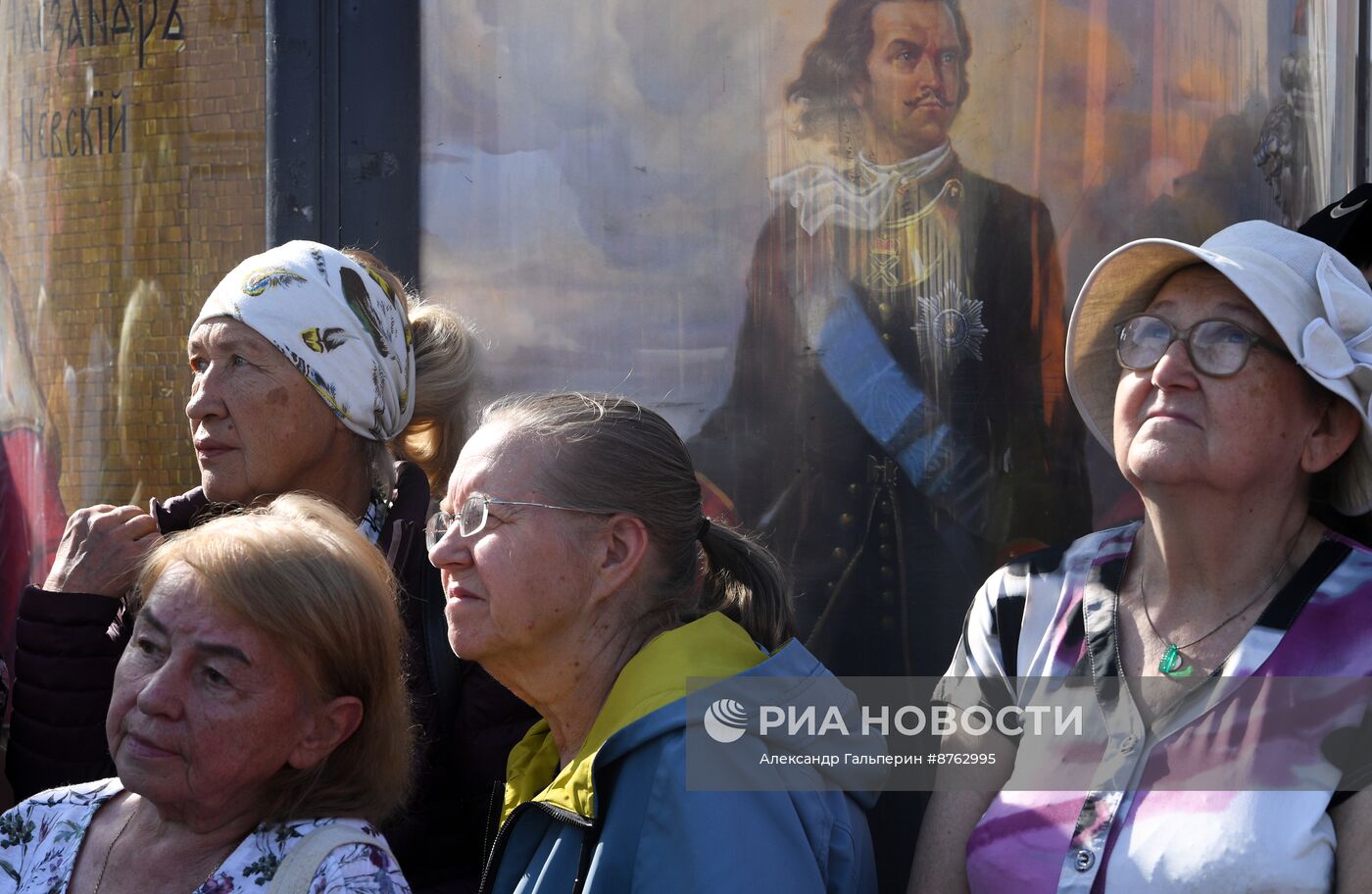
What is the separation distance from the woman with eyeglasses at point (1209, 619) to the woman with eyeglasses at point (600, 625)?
0.35 meters

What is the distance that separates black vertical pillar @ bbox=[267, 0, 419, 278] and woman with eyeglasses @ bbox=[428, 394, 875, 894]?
149 centimetres

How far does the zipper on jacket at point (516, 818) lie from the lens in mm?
2084

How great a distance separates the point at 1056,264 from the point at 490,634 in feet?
6.00

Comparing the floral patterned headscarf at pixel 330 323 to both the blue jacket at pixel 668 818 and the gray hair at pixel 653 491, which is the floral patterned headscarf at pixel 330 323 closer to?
the gray hair at pixel 653 491

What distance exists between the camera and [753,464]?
356 cm

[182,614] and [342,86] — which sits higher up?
[342,86]

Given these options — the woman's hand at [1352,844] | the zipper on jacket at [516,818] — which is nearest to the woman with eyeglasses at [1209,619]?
the woman's hand at [1352,844]

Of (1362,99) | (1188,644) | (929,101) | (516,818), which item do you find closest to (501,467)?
(516,818)

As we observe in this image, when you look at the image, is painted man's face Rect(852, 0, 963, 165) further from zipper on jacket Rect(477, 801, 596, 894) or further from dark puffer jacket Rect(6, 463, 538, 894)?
zipper on jacket Rect(477, 801, 596, 894)

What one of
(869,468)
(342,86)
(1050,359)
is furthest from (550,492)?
(342,86)

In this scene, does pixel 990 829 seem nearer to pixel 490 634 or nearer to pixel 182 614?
pixel 490 634

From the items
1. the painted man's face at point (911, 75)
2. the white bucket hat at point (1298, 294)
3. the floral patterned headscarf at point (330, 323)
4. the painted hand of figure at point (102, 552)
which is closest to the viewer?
the white bucket hat at point (1298, 294)

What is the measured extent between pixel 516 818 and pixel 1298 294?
1505 mm

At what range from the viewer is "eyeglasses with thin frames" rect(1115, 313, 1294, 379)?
7.61 ft
